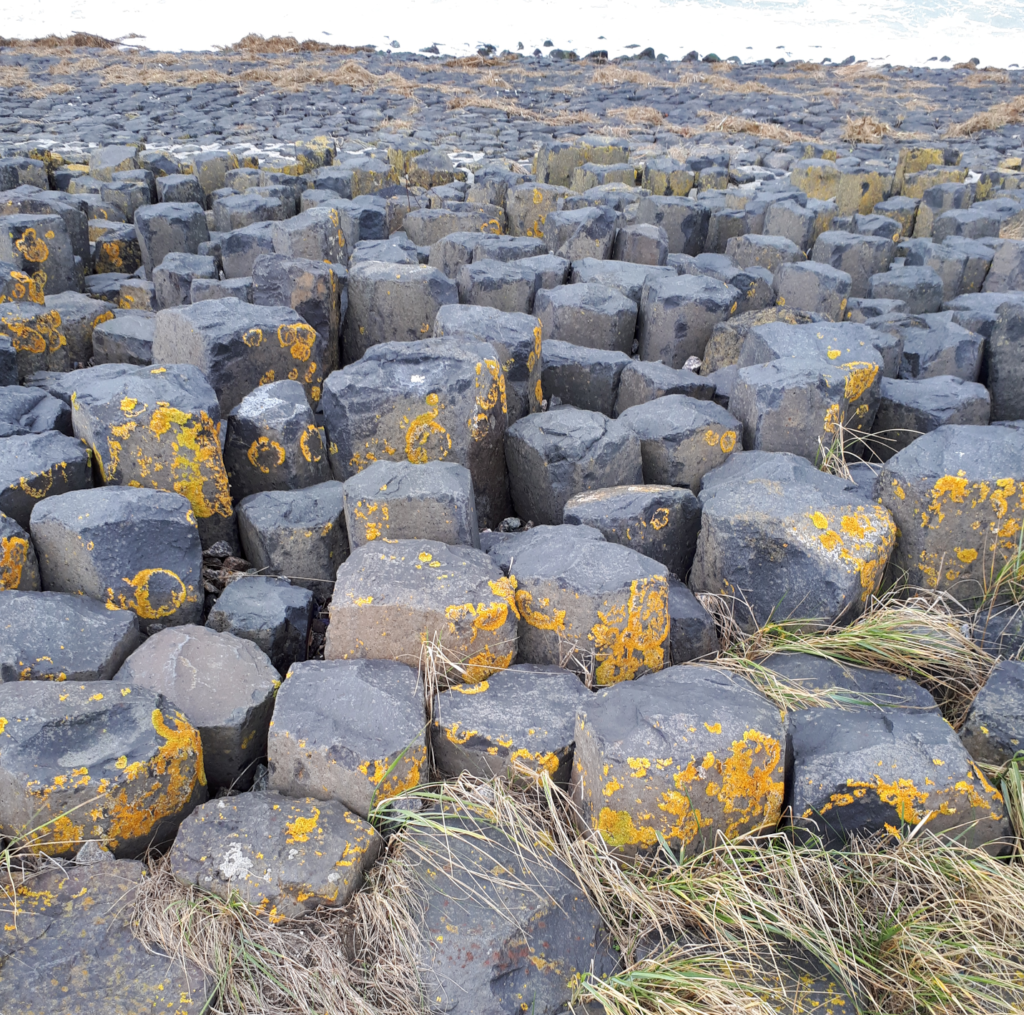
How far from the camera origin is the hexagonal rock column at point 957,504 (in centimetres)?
264

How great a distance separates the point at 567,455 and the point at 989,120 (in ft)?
44.4

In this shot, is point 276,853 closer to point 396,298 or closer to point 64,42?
point 396,298

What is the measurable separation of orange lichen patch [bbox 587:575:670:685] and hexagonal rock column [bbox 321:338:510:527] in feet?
3.27

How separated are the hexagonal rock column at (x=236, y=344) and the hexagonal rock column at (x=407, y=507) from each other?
1.06 metres

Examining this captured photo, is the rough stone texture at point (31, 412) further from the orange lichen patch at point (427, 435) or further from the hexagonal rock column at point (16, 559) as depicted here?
the orange lichen patch at point (427, 435)

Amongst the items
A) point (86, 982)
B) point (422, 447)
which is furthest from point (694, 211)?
point (86, 982)

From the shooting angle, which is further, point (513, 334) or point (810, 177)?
point (810, 177)

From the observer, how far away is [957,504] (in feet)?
8.73

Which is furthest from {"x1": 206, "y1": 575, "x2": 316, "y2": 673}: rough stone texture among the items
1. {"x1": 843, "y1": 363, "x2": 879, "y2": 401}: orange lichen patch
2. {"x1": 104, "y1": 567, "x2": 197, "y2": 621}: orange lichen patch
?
{"x1": 843, "y1": 363, "x2": 879, "y2": 401}: orange lichen patch

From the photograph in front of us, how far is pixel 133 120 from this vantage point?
1216 centimetres

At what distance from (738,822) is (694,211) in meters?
5.17

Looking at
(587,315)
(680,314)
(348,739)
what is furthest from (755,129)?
(348,739)

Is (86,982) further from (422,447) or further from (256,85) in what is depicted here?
(256,85)

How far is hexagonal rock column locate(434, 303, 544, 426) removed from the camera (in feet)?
11.7
